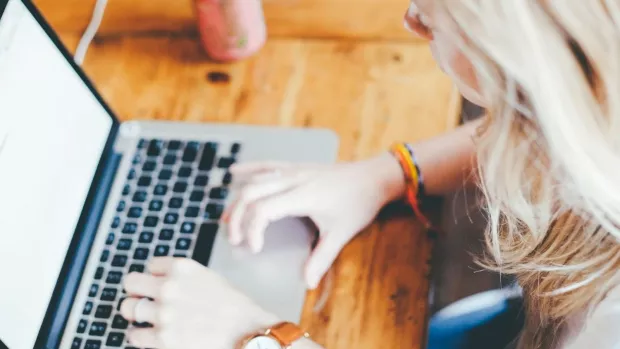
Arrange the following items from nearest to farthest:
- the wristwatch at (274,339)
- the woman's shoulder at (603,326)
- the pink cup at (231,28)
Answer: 1. the woman's shoulder at (603,326)
2. the wristwatch at (274,339)
3. the pink cup at (231,28)

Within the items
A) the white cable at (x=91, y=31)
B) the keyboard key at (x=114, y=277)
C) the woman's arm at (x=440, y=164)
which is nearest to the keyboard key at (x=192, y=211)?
the keyboard key at (x=114, y=277)

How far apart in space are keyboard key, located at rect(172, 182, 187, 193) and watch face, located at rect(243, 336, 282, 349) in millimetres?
227

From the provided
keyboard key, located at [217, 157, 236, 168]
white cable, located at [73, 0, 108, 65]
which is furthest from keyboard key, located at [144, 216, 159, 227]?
white cable, located at [73, 0, 108, 65]

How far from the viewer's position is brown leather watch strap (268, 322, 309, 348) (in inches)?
26.0

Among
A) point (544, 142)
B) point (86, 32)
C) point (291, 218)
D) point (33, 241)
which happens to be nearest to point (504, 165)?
point (544, 142)

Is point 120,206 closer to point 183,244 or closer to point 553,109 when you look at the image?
point 183,244

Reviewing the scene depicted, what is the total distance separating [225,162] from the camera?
0.83 m

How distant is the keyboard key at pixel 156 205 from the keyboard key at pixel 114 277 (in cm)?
9

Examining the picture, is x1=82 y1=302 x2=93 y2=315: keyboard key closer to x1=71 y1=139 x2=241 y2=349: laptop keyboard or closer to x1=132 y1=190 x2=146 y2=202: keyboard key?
x1=71 y1=139 x2=241 y2=349: laptop keyboard

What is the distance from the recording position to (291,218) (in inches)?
30.8

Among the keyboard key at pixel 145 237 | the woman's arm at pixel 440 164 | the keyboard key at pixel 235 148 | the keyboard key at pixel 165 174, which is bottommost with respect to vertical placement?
the keyboard key at pixel 145 237

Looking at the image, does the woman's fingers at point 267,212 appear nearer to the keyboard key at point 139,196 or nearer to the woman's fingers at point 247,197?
the woman's fingers at point 247,197

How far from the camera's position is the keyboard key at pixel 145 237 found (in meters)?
0.77

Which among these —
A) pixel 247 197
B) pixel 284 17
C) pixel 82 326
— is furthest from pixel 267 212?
pixel 284 17
